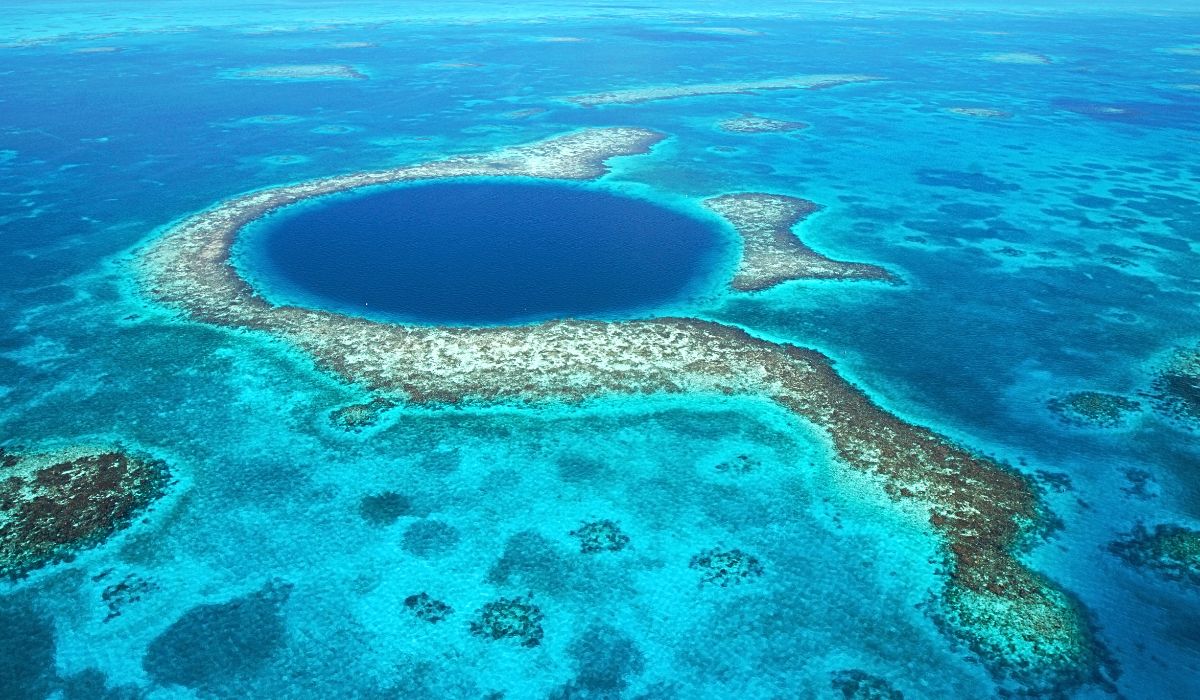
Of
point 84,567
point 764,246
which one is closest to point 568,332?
point 764,246

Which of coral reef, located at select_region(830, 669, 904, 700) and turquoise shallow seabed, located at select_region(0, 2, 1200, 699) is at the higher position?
turquoise shallow seabed, located at select_region(0, 2, 1200, 699)

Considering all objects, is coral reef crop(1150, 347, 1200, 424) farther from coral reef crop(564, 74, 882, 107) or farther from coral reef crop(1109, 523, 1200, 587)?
coral reef crop(564, 74, 882, 107)

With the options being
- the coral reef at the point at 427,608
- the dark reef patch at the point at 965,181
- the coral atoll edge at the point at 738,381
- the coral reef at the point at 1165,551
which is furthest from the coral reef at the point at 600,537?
the dark reef patch at the point at 965,181

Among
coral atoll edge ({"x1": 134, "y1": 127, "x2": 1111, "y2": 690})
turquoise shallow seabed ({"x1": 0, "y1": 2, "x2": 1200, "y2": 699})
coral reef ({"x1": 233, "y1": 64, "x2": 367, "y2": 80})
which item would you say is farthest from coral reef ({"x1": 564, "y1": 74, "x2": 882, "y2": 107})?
coral atoll edge ({"x1": 134, "y1": 127, "x2": 1111, "y2": 690})

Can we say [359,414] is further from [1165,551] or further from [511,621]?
[1165,551]

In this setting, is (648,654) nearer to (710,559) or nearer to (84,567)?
(710,559)

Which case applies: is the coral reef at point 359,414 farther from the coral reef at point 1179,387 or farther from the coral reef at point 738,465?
A: the coral reef at point 1179,387
